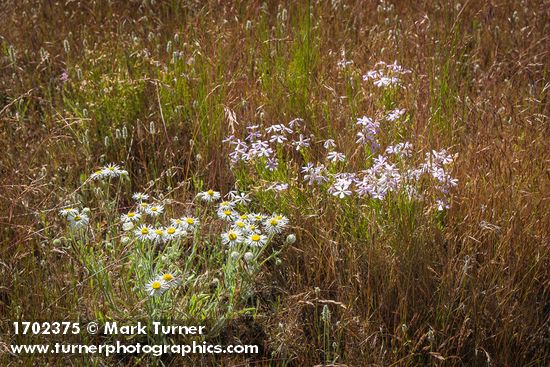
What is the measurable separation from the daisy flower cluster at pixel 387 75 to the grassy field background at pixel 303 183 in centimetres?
6

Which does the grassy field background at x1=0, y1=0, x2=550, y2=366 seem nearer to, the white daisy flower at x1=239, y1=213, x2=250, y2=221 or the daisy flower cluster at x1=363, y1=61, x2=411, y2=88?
the daisy flower cluster at x1=363, y1=61, x2=411, y2=88

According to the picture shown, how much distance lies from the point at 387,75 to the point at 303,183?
0.72 meters

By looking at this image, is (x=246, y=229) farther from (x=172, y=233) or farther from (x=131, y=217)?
(x=131, y=217)

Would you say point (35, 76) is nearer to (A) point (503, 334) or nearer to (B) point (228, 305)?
(B) point (228, 305)

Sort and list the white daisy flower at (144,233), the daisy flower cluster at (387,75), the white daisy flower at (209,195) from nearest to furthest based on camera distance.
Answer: the white daisy flower at (144,233)
the white daisy flower at (209,195)
the daisy flower cluster at (387,75)

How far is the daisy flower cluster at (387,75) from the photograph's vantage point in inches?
131

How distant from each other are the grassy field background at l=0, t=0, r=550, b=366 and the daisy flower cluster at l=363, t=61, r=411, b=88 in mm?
58

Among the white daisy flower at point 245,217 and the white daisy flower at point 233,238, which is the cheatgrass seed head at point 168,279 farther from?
the white daisy flower at point 245,217

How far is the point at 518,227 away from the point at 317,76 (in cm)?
155

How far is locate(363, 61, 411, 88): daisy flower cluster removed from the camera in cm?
332

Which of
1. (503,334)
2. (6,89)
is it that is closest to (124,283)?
(503,334)

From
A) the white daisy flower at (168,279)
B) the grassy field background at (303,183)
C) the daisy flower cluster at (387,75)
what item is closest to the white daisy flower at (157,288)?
the white daisy flower at (168,279)

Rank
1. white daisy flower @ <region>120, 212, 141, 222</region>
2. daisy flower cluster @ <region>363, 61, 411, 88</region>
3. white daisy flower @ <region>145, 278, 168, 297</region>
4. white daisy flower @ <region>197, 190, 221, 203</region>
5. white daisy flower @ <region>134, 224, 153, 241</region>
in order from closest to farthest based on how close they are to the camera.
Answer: white daisy flower @ <region>145, 278, 168, 297</region> → white daisy flower @ <region>134, 224, 153, 241</region> → white daisy flower @ <region>120, 212, 141, 222</region> → white daisy flower @ <region>197, 190, 221, 203</region> → daisy flower cluster @ <region>363, 61, 411, 88</region>

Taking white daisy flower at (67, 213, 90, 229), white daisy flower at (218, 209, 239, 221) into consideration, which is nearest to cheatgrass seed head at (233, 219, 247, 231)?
white daisy flower at (218, 209, 239, 221)
